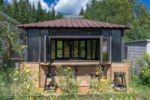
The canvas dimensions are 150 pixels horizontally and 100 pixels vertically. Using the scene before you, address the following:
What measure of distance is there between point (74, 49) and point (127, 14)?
1379 cm

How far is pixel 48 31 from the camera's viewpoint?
5414 millimetres

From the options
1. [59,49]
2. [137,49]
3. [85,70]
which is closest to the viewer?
[85,70]

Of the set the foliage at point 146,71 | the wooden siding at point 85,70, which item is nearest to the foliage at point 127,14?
the foliage at point 146,71

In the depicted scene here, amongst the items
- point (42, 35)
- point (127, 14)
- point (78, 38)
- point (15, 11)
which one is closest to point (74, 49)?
point (78, 38)

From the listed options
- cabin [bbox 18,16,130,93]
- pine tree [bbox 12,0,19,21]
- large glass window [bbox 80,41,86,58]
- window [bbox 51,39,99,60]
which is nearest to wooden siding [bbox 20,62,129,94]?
cabin [bbox 18,16,130,93]

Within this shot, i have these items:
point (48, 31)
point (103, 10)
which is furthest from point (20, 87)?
point (103, 10)

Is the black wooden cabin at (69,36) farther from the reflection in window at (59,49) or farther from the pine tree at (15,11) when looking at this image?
the pine tree at (15,11)

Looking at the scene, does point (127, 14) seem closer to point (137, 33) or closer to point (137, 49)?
point (137, 33)

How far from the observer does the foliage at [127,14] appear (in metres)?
12.5

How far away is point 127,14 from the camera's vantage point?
57.2 feet

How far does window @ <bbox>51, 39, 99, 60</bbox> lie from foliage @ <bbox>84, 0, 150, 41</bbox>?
6901mm

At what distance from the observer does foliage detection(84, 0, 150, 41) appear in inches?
494

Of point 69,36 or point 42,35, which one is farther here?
point 42,35

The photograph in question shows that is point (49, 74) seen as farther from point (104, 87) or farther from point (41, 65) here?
point (104, 87)
